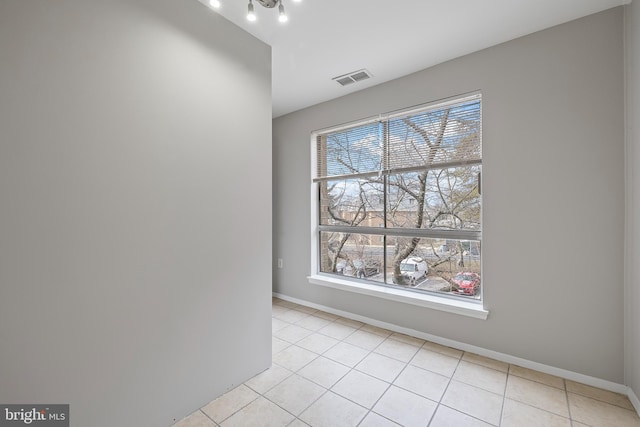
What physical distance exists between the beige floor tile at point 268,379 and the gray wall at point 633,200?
227 centimetres

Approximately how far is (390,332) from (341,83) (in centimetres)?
267

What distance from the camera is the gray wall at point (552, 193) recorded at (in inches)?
71.7

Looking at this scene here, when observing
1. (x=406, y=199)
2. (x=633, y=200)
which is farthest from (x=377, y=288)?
(x=633, y=200)

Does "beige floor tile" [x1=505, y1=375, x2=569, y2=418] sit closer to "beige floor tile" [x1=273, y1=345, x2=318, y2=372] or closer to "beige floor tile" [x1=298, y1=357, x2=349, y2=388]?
"beige floor tile" [x1=298, y1=357, x2=349, y2=388]

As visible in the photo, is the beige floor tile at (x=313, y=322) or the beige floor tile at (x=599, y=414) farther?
the beige floor tile at (x=313, y=322)

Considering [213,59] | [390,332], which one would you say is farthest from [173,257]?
[390,332]

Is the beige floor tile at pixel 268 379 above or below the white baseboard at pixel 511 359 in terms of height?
below

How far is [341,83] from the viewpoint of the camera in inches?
112

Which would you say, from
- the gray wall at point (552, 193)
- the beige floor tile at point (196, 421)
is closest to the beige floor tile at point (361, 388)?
the beige floor tile at point (196, 421)

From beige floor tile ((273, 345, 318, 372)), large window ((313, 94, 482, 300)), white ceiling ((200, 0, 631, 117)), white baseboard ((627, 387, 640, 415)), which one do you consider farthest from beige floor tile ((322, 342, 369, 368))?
white ceiling ((200, 0, 631, 117))

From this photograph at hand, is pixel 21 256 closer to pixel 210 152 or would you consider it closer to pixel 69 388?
pixel 69 388

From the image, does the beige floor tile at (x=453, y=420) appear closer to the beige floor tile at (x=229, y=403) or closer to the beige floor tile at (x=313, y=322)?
the beige floor tile at (x=229, y=403)

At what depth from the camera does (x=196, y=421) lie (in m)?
1.61

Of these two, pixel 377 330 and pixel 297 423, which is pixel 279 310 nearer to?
pixel 377 330
